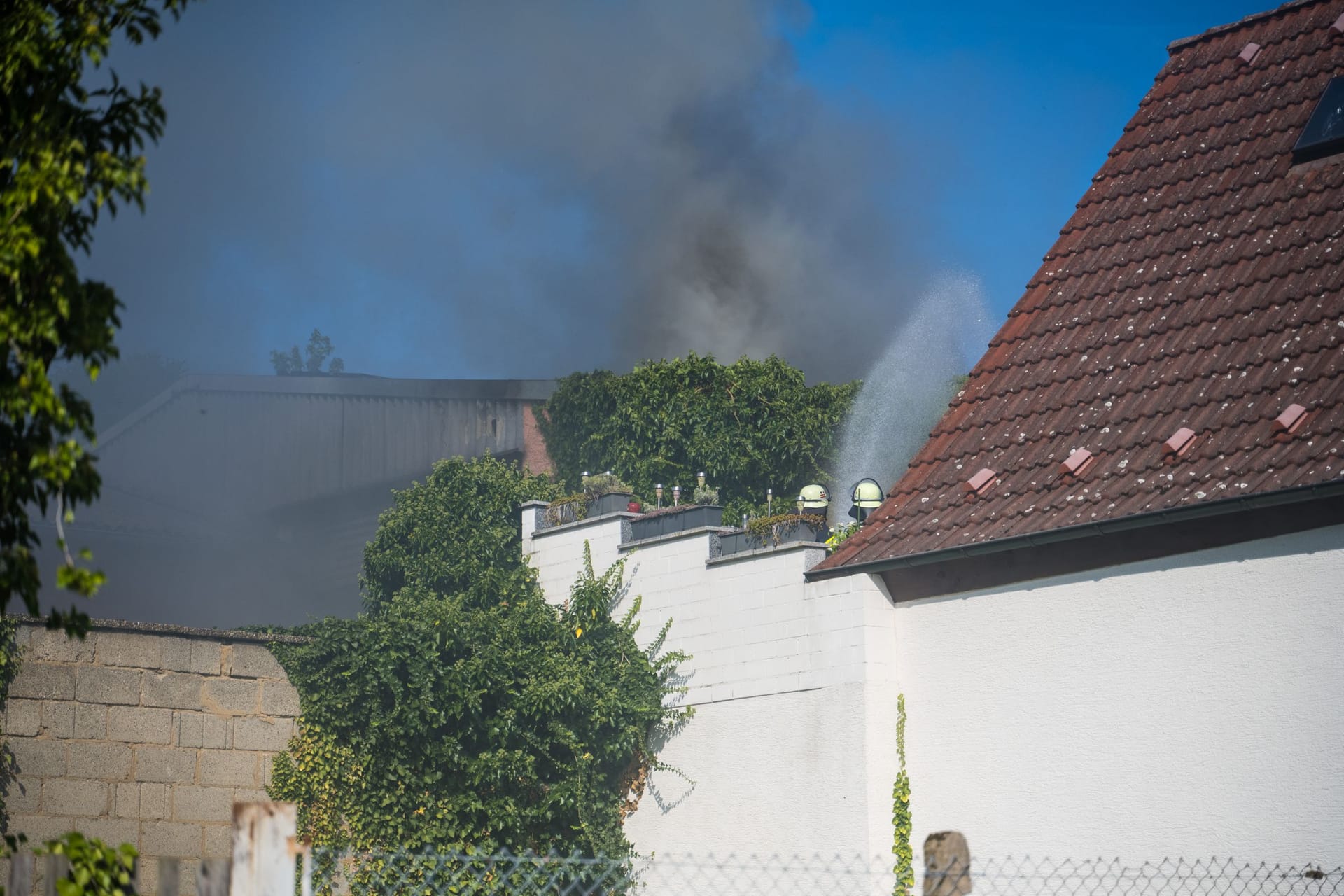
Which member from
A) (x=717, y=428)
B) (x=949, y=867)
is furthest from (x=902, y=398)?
(x=949, y=867)

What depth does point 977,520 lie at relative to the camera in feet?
44.5

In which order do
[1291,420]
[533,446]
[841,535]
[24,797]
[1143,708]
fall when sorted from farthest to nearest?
1. [533,446]
2. [841,535]
3. [24,797]
4. [1143,708]
5. [1291,420]

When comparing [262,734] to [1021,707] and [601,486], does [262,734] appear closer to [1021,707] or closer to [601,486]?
[601,486]

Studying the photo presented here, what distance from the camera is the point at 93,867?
439cm

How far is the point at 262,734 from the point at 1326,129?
451 inches

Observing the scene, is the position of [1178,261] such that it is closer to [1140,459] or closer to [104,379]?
[1140,459]

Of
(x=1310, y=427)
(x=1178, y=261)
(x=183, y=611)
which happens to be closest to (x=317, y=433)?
(x=183, y=611)

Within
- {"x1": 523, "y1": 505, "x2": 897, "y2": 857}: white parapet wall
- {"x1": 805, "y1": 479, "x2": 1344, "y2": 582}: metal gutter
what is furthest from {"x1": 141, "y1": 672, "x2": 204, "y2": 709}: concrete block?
{"x1": 805, "y1": 479, "x2": 1344, "y2": 582}: metal gutter

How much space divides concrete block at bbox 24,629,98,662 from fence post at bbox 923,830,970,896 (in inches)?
402

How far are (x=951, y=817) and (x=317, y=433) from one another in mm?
17411

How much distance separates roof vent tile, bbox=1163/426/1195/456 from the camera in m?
12.6

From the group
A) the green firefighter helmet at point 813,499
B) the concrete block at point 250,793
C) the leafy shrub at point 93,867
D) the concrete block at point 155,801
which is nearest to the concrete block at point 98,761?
the concrete block at point 155,801

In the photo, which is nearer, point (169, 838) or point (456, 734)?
point (169, 838)

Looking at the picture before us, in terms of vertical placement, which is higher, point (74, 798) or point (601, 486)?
point (601, 486)
